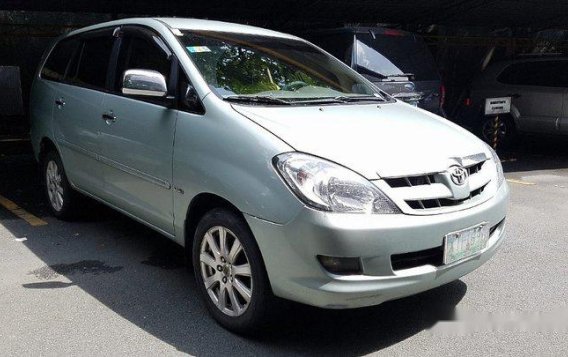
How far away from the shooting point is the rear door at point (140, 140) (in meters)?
3.71

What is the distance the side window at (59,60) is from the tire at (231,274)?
8.97ft

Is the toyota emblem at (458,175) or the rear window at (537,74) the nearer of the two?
the toyota emblem at (458,175)

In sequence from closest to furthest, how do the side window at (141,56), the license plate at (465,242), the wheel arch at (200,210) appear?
the license plate at (465,242)
the wheel arch at (200,210)
the side window at (141,56)

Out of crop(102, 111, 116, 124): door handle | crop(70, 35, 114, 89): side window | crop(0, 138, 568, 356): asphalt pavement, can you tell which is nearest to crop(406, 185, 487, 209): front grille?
crop(0, 138, 568, 356): asphalt pavement

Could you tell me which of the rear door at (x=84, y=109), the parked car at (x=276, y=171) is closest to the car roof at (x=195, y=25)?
the parked car at (x=276, y=171)

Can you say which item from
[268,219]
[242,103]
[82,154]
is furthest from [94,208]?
[268,219]

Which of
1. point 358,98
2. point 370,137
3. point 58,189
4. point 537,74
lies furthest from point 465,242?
point 537,74

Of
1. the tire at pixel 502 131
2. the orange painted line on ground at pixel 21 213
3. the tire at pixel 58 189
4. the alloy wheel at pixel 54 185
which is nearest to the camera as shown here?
the tire at pixel 58 189

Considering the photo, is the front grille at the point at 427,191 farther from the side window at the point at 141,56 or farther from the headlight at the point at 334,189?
the side window at the point at 141,56

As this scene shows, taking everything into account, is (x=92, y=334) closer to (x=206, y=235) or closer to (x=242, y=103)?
(x=206, y=235)

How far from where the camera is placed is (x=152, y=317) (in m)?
3.53

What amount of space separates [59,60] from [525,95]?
326 inches

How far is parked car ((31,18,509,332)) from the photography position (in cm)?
284

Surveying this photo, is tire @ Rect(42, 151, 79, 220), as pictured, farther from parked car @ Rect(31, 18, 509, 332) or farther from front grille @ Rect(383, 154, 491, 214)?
front grille @ Rect(383, 154, 491, 214)
